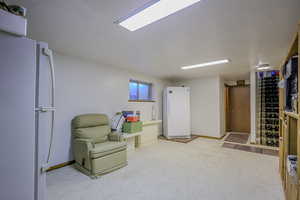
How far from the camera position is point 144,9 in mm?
1515

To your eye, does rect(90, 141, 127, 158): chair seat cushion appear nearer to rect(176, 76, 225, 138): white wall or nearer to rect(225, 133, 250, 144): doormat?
rect(176, 76, 225, 138): white wall

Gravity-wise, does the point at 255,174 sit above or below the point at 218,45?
below

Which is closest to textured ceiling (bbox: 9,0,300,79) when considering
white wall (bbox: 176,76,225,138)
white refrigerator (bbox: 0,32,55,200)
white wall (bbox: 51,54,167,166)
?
white wall (bbox: 51,54,167,166)

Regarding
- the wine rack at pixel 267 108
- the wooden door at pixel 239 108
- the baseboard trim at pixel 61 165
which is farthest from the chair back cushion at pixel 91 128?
the wooden door at pixel 239 108

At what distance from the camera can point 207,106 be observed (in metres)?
5.41

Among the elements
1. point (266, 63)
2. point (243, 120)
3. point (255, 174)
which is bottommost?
point (255, 174)

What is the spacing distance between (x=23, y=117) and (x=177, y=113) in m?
4.78

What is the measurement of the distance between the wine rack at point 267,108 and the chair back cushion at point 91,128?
4.45 metres

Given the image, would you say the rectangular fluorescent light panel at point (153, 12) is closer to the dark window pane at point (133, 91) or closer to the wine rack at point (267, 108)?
the dark window pane at point (133, 91)

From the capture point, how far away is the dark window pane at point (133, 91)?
4621 mm

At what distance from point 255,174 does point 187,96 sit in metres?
3.19

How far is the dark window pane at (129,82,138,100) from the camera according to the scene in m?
4.62

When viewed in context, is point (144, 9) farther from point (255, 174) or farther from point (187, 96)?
point (187, 96)

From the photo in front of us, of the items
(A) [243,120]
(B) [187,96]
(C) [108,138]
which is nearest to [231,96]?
(A) [243,120]
